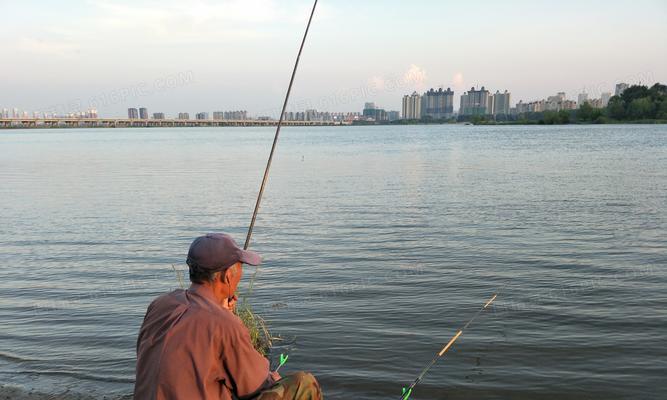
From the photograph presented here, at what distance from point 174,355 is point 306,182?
2397 centimetres

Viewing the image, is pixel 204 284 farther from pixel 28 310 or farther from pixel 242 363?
pixel 28 310

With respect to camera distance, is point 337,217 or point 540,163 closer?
point 337,217

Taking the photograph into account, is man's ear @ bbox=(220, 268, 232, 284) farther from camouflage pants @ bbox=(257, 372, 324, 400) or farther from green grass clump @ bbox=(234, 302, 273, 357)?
green grass clump @ bbox=(234, 302, 273, 357)

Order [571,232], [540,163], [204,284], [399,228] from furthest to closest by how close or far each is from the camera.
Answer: [540,163] < [399,228] < [571,232] < [204,284]

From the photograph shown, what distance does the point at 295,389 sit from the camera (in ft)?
10.0

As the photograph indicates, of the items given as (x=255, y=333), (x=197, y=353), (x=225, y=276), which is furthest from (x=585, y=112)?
(x=197, y=353)

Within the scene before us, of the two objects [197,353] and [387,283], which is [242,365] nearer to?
[197,353]

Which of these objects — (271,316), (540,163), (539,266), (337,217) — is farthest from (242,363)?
(540,163)

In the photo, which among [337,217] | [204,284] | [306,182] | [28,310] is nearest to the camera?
[204,284]

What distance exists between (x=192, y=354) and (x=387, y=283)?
7.49 metres

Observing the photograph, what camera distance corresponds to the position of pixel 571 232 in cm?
1361

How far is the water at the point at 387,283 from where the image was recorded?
21.0 ft

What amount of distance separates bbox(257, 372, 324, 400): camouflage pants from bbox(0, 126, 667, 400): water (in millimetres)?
2895

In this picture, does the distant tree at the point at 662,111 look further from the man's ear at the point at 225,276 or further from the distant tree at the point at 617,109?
the man's ear at the point at 225,276
